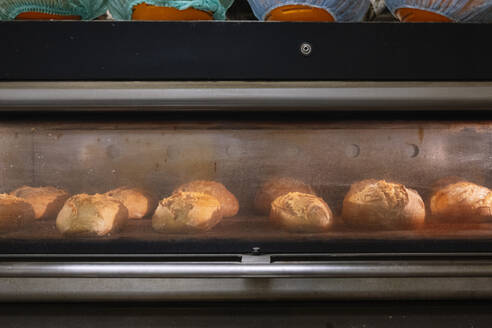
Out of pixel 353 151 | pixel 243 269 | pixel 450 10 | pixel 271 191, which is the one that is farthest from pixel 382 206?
pixel 450 10

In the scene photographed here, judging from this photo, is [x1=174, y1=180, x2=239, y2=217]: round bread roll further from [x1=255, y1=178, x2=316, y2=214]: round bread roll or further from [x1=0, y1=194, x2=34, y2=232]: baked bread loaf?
[x1=0, y1=194, x2=34, y2=232]: baked bread loaf

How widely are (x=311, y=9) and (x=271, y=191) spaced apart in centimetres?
45

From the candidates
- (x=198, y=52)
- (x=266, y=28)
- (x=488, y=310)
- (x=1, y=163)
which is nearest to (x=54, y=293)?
(x=1, y=163)

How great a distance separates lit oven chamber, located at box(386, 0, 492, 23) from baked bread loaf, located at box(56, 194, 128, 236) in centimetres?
87

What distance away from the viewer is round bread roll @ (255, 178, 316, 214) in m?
0.90

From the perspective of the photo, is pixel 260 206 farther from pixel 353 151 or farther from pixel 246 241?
pixel 353 151

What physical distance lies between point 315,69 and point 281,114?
14 cm

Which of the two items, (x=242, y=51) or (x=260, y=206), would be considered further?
(x=260, y=206)

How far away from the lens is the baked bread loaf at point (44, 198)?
892 mm

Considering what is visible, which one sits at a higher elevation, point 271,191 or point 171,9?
point 171,9

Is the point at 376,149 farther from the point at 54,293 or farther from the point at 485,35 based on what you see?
the point at 54,293

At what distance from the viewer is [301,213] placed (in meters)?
0.92

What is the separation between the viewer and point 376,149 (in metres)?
0.90

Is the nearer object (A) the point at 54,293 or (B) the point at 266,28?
(B) the point at 266,28
